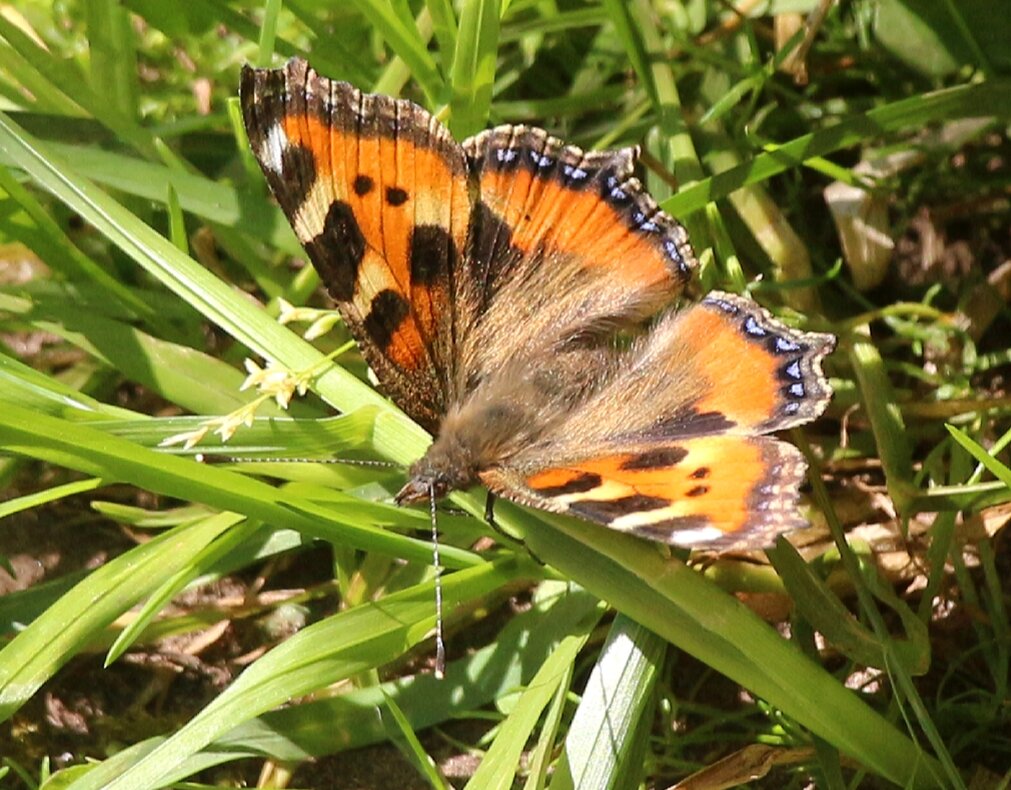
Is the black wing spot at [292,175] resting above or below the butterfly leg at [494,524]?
above

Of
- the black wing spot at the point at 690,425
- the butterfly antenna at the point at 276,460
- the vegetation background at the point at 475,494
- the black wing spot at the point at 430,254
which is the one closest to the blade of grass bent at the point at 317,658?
the vegetation background at the point at 475,494

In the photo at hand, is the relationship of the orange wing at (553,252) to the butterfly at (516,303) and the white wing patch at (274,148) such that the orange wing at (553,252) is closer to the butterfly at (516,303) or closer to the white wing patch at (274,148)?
the butterfly at (516,303)

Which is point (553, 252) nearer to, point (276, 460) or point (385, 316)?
point (385, 316)

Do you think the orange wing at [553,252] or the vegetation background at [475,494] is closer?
the vegetation background at [475,494]

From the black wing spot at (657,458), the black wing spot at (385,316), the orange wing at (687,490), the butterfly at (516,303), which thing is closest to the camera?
the orange wing at (687,490)

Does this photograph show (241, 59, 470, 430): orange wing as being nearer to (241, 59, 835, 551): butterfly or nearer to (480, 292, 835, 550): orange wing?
(241, 59, 835, 551): butterfly

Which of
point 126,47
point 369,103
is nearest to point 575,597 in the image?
point 369,103

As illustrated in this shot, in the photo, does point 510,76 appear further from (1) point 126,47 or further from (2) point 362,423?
(2) point 362,423
